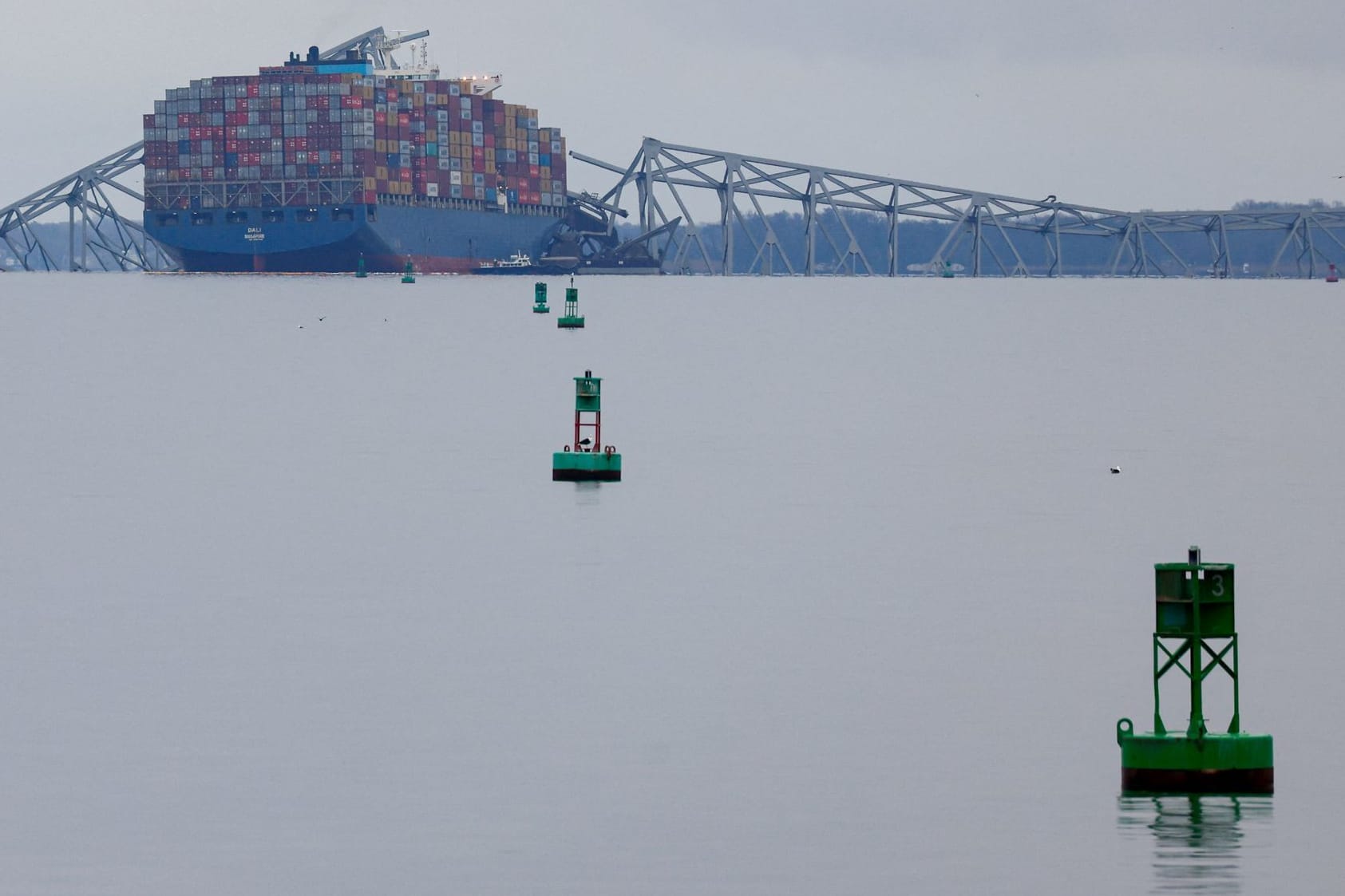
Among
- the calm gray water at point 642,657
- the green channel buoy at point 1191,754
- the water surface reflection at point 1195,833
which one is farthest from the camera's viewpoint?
the green channel buoy at point 1191,754

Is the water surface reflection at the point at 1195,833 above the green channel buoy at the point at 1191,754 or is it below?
below

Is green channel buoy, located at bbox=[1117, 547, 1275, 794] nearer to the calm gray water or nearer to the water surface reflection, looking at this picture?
the water surface reflection

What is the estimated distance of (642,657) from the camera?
93.6ft

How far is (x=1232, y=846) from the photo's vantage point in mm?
20125

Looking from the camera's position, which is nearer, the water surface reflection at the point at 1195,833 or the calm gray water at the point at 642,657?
the water surface reflection at the point at 1195,833

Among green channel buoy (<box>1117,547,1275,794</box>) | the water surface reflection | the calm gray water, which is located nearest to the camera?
the water surface reflection

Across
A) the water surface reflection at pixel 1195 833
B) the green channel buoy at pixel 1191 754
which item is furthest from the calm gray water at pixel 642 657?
the green channel buoy at pixel 1191 754

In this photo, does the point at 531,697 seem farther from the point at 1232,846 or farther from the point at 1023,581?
the point at 1023,581

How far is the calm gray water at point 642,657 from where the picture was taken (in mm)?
20000

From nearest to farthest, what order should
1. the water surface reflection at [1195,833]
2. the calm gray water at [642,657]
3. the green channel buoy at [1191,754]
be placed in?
the water surface reflection at [1195,833], the calm gray water at [642,657], the green channel buoy at [1191,754]

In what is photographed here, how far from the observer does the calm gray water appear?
2000 centimetres

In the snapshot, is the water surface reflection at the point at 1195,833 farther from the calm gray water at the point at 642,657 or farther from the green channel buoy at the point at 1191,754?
the green channel buoy at the point at 1191,754

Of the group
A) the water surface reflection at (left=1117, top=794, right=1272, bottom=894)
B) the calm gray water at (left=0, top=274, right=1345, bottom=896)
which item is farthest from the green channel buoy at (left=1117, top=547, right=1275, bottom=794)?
the calm gray water at (left=0, top=274, right=1345, bottom=896)

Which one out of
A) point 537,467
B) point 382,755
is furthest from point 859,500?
point 382,755
